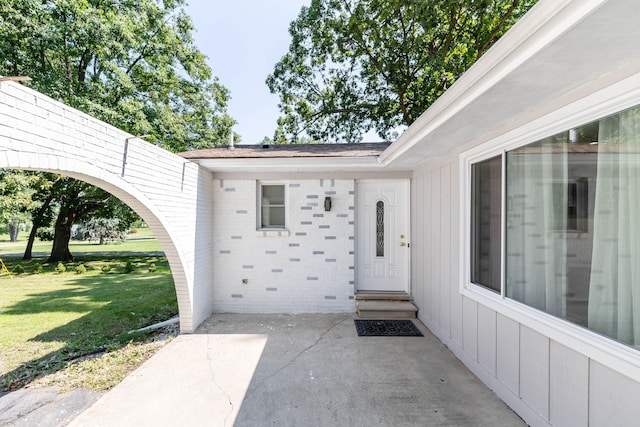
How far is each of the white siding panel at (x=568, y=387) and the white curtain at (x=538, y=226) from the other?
1.05ft

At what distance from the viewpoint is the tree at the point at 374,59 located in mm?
9180

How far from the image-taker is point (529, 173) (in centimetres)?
266

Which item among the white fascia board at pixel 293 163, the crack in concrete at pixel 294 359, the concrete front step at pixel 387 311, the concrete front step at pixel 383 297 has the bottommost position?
the crack in concrete at pixel 294 359

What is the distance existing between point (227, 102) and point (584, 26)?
627 inches

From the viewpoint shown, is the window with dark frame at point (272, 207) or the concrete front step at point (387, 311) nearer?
the concrete front step at point (387, 311)

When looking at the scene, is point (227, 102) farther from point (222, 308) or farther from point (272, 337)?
point (272, 337)

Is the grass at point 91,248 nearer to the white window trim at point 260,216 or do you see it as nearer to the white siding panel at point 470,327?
the white window trim at point 260,216

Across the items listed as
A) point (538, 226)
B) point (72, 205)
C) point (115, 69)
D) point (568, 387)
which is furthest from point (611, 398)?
point (72, 205)

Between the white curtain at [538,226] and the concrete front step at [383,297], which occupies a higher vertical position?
the white curtain at [538,226]

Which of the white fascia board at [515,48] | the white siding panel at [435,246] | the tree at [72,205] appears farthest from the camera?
the tree at [72,205]

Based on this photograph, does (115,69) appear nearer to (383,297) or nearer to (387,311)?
(383,297)

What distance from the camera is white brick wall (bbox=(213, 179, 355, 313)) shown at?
5594 mm

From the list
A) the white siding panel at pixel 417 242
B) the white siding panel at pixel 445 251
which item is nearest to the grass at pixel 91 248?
the white siding panel at pixel 417 242

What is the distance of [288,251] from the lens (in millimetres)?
5613
